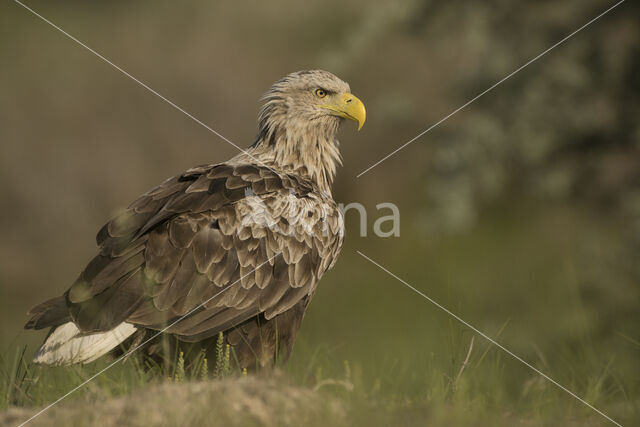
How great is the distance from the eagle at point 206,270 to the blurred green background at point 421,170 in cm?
29

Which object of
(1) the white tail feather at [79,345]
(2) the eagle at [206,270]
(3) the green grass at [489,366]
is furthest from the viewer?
(2) the eagle at [206,270]

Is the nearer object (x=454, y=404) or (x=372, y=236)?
(x=454, y=404)

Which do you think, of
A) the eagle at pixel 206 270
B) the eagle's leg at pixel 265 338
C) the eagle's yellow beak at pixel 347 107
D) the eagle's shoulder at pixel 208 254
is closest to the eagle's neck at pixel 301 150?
the eagle's yellow beak at pixel 347 107

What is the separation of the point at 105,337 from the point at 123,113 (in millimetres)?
10393

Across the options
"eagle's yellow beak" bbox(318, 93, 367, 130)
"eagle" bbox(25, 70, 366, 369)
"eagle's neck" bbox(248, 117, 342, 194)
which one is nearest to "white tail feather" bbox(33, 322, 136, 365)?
"eagle" bbox(25, 70, 366, 369)

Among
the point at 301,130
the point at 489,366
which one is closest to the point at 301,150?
the point at 301,130

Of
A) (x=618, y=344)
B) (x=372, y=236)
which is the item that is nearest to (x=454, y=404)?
(x=618, y=344)

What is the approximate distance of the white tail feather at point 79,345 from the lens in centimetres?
407

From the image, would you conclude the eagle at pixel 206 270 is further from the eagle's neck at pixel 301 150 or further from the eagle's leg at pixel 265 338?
the eagle's neck at pixel 301 150

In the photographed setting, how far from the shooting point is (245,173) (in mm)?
4766

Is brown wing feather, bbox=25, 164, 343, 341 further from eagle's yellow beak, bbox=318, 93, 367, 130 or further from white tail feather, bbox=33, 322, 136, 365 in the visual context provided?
eagle's yellow beak, bbox=318, 93, 367, 130

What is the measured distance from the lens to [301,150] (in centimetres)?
553

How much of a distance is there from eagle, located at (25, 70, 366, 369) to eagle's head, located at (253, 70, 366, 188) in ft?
1.50

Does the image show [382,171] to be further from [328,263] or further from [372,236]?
[328,263]
